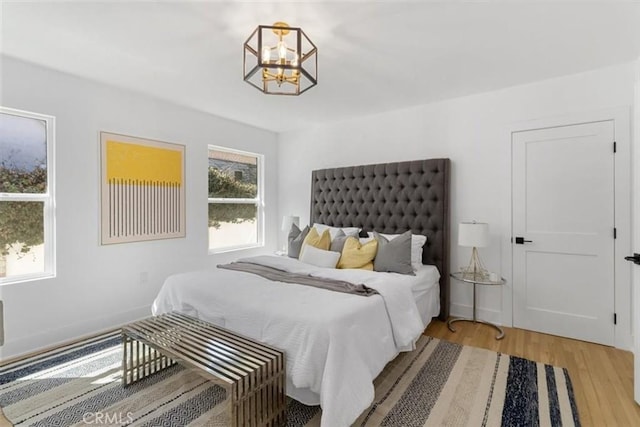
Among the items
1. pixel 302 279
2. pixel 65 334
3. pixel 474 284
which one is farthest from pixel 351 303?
pixel 65 334

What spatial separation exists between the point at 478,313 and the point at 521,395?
4.48 ft

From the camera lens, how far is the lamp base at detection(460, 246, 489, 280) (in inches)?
127

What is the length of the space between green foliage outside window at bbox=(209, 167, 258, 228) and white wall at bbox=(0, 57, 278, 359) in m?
0.41

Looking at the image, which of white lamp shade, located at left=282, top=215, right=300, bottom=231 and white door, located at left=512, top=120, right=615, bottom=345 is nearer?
white door, located at left=512, top=120, right=615, bottom=345

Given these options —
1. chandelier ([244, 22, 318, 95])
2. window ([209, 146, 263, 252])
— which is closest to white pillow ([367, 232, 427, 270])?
chandelier ([244, 22, 318, 95])

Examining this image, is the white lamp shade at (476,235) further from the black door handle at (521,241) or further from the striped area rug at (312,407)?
the striped area rug at (312,407)

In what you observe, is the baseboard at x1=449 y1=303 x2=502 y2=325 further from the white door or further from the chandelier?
the chandelier

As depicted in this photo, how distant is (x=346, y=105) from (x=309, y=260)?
1.90 m

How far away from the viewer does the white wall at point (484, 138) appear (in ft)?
9.51

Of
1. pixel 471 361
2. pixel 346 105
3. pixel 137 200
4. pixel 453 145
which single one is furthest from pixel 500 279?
pixel 137 200

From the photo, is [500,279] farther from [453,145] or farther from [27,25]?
[27,25]

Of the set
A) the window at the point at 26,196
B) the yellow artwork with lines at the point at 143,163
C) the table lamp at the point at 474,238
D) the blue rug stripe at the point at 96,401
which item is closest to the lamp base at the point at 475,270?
the table lamp at the point at 474,238

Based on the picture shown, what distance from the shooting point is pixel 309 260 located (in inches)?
131

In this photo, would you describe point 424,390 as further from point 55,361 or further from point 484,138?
point 55,361
